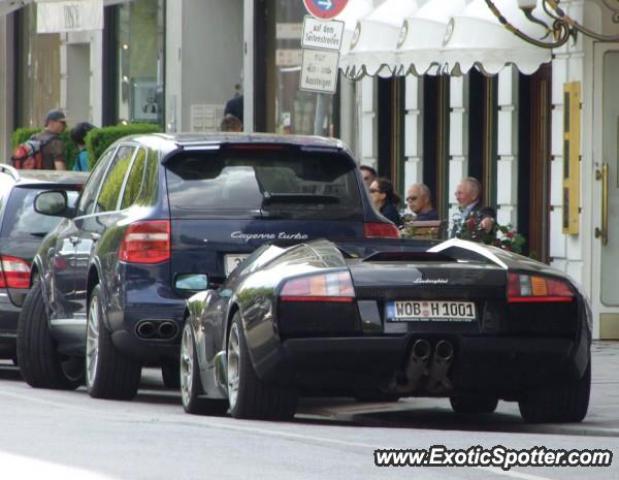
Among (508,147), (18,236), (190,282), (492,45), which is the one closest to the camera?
(190,282)

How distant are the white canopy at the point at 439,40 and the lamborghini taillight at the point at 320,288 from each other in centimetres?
885

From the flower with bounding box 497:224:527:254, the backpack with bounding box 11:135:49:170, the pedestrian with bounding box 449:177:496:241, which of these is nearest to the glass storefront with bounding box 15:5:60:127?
the backpack with bounding box 11:135:49:170

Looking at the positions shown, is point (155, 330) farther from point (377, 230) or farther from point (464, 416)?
point (464, 416)

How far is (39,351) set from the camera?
1669 cm

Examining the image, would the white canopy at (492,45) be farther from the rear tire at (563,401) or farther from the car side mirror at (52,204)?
the rear tire at (563,401)

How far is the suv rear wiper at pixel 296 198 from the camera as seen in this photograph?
47.4 feet

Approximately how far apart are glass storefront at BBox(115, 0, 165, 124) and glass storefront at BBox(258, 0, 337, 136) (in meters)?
3.62

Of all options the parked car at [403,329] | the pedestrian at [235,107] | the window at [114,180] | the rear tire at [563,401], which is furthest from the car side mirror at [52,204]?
the pedestrian at [235,107]

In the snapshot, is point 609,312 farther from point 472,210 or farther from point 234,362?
point 234,362

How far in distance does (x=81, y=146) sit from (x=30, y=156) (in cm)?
140

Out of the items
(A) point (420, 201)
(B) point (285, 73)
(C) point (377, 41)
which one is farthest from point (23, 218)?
(B) point (285, 73)

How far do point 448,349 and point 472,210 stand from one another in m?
9.60

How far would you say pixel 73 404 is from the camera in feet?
48.1

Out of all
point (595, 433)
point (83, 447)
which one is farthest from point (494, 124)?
point (83, 447)
